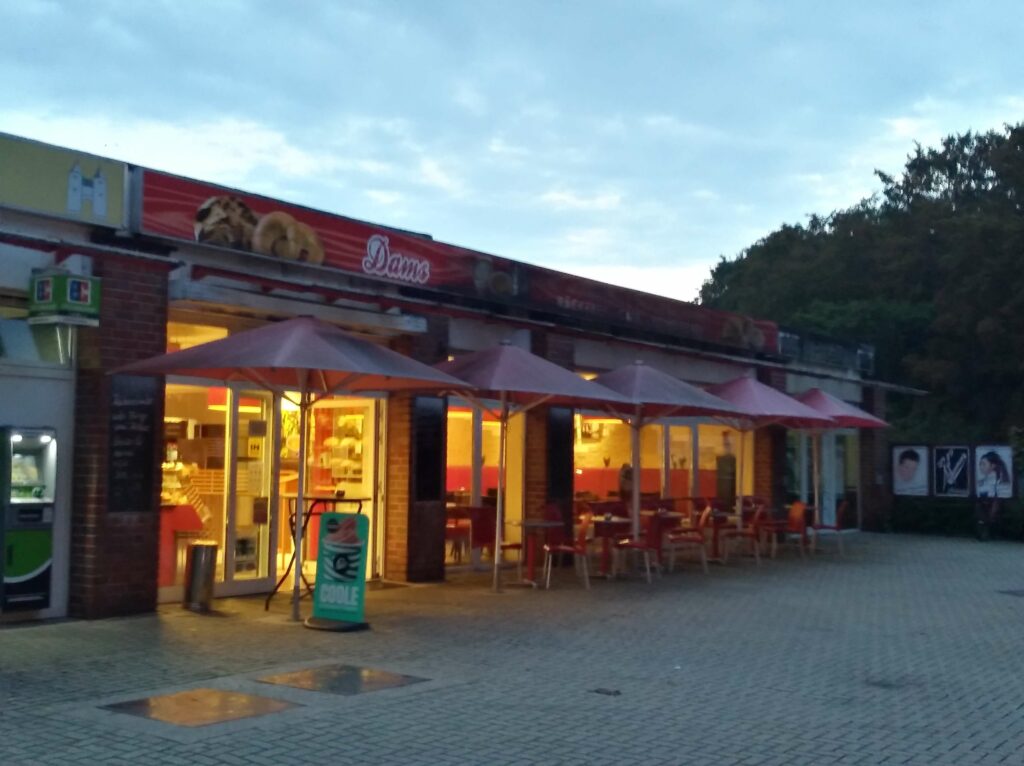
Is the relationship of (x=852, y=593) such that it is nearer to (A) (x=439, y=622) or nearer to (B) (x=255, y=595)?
(A) (x=439, y=622)

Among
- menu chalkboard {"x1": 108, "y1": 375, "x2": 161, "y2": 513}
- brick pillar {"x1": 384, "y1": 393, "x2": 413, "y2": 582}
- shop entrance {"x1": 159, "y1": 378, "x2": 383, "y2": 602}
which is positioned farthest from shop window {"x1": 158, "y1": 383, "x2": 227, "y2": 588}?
brick pillar {"x1": 384, "y1": 393, "x2": 413, "y2": 582}

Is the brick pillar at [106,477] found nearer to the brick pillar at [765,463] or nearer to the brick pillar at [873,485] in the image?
the brick pillar at [765,463]

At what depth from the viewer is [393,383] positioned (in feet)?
39.3

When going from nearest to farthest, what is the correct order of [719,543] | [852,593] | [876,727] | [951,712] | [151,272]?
[876,727] < [951,712] < [151,272] < [852,593] < [719,543]

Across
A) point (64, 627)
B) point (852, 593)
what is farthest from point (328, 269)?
point (852, 593)

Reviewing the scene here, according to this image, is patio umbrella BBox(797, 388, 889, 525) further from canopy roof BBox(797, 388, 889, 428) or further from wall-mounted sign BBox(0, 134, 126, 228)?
wall-mounted sign BBox(0, 134, 126, 228)

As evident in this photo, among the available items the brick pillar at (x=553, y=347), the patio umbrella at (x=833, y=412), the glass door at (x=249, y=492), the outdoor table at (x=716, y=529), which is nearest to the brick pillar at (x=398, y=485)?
the glass door at (x=249, y=492)

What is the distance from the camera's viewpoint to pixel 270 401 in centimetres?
1307

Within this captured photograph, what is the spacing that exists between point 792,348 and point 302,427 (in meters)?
14.8

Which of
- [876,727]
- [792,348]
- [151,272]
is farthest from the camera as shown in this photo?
[792,348]

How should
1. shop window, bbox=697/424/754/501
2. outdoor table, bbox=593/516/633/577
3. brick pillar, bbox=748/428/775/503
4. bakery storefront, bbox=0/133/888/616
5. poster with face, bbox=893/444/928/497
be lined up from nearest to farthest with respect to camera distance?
bakery storefront, bbox=0/133/888/616 < outdoor table, bbox=593/516/633/577 < shop window, bbox=697/424/754/501 < brick pillar, bbox=748/428/775/503 < poster with face, bbox=893/444/928/497

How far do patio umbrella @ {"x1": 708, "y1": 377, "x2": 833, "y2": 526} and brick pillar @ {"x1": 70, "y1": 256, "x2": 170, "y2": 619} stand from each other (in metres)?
8.75

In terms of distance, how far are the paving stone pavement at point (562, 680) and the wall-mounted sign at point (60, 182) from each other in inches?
142

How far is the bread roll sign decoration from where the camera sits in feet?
44.8
